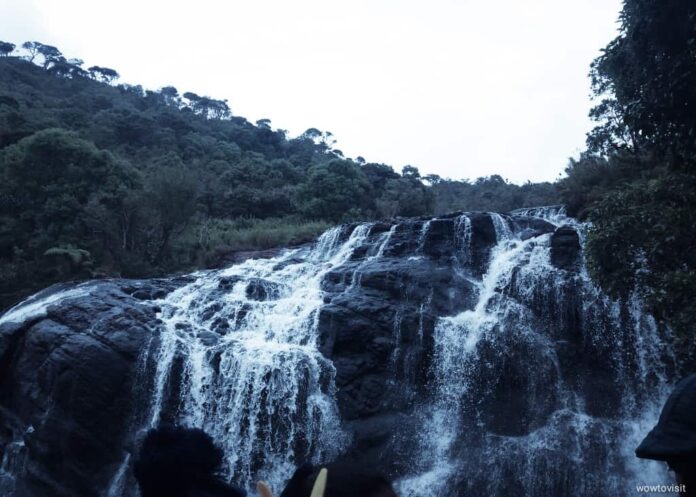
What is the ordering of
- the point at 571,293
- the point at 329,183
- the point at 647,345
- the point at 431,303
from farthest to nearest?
the point at 329,183 < the point at 431,303 < the point at 571,293 < the point at 647,345

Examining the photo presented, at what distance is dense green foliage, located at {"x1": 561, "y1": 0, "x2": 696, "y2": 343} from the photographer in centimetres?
796

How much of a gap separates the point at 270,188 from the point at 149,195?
38.6 feet

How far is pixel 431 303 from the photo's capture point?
1320cm

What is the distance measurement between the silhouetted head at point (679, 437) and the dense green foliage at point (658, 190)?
7403 millimetres

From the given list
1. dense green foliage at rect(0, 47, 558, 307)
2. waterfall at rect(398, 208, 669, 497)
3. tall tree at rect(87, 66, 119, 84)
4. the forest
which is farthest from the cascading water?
tall tree at rect(87, 66, 119, 84)

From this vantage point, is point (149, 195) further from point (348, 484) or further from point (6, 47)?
point (6, 47)

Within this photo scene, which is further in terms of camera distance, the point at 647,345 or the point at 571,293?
the point at 571,293

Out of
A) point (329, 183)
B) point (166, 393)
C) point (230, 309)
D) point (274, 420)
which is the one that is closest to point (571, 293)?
point (274, 420)

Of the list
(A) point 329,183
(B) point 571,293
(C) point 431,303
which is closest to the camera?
(B) point 571,293

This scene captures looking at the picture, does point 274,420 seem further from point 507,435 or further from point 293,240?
point 293,240

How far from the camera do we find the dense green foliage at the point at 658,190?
7.96 meters

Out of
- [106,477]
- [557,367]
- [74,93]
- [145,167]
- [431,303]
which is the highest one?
[74,93]

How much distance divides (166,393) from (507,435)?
7497 mm

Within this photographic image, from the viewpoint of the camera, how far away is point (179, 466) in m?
2.09
